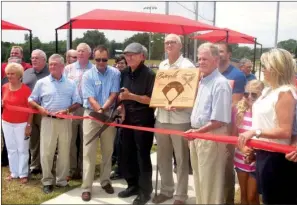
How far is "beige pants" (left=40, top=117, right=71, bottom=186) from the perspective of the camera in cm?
471

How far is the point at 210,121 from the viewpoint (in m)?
3.33

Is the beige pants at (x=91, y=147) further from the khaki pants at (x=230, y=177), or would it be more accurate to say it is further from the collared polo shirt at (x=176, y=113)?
the khaki pants at (x=230, y=177)

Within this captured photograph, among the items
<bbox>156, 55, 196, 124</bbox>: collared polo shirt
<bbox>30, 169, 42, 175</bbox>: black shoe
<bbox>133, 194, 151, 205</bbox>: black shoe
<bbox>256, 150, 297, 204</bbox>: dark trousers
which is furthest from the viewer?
<bbox>30, 169, 42, 175</bbox>: black shoe

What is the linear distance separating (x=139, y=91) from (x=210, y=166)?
126 centimetres

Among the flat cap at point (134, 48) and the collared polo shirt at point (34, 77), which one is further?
the collared polo shirt at point (34, 77)

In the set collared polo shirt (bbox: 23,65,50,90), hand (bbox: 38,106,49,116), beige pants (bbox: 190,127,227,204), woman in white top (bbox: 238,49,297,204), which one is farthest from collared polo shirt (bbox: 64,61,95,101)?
woman in white top (bbox: 238,49,297,204)

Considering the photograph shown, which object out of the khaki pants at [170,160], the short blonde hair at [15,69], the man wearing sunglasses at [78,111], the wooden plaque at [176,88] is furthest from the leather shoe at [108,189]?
the short blonde hair at [15,69]

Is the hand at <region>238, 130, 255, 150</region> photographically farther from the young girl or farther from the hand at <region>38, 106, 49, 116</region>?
the hand at <region>38, 106, 49, 116</region>

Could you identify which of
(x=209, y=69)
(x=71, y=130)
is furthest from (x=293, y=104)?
(x=71, y=130)

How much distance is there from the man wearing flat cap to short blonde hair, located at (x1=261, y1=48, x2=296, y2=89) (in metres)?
1.73

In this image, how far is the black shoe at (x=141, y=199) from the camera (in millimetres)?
4176

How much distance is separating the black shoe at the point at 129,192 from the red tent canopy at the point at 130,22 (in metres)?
2.86

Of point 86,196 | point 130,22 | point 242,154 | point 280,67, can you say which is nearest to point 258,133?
point 280,67

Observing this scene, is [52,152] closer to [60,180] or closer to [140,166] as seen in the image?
[60,180]
